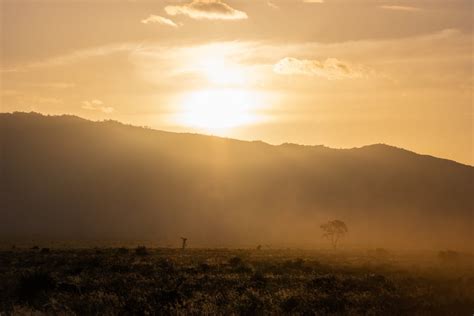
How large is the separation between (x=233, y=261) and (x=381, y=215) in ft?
514

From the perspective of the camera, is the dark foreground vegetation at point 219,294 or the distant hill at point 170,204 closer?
the dark foreground vegetation at point 219,294

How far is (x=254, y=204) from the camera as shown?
185 meters

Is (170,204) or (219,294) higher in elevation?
(219,294)

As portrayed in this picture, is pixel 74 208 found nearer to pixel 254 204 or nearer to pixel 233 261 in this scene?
pixel 254 204

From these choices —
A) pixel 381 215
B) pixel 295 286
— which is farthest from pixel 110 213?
pixel 295 286

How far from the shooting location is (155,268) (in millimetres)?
31344

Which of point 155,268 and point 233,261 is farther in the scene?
point 233,261

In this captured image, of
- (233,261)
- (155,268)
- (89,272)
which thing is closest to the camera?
(89,272)

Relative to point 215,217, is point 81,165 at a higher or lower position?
higher

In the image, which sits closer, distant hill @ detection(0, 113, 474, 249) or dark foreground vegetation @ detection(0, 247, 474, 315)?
dark foreground vegetation @ detection(0, 247, 474, 315)

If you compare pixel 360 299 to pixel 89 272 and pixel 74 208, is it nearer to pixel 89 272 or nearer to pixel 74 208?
pixel 89 272

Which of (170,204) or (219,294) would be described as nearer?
(219,294)

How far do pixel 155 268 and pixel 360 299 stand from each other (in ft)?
45.6

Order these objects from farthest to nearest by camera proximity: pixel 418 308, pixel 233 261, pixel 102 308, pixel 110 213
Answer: pixel 110 213, pixel 233 261, pixel 418 308, pixel 102 308
